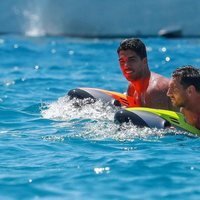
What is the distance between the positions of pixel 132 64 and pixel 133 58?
0.23 feet

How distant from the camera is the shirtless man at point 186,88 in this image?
297 inches

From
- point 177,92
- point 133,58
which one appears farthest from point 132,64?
point 177,92

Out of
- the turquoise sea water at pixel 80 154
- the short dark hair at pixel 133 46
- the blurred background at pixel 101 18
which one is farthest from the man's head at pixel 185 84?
the blurred background at pixel 101 18

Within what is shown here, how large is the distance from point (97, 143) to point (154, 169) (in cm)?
117

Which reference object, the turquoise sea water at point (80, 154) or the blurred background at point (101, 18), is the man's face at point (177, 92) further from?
the blurred background at point (101, 18)

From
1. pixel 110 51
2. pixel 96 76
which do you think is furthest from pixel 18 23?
pixel 96 76

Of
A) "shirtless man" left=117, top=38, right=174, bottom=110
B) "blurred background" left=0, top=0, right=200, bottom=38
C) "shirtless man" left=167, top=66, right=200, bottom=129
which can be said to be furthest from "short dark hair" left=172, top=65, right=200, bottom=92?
"blurred background" left=0, top=0, right=200, bottom=38

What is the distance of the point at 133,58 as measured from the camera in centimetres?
876

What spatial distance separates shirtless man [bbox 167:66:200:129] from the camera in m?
7.54

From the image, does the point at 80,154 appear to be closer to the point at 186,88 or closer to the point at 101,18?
the point at 186,88

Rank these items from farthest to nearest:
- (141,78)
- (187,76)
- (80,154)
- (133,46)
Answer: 1. (141,78)
2. (133,46)
3. (187,76)
4. (80,154)

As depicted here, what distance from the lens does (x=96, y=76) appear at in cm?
1397

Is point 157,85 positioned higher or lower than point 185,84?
higher

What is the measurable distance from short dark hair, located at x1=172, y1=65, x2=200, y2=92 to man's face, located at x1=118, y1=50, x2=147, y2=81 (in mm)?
1266
